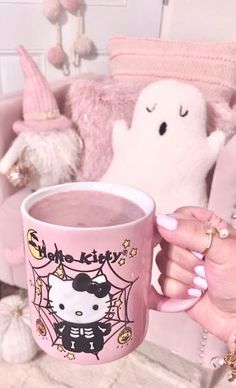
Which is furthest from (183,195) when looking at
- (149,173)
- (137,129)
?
(137,129)

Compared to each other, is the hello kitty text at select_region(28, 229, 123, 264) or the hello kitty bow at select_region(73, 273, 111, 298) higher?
the hello kitty text at select_region(28, 229, 123, 264)

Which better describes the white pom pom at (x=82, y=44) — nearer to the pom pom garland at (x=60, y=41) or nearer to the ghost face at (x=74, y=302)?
the pom pom garland at (x=60, y=41)

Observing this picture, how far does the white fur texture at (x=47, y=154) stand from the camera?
1244mm

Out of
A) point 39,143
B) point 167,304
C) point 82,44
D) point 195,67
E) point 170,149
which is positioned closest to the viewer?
point 167,304

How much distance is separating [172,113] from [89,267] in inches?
31.9

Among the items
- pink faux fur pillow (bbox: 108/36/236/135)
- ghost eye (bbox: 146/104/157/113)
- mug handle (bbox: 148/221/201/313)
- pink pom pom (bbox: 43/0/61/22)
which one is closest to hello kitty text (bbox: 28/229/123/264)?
mug handle (bbox: 148/221/201/313)

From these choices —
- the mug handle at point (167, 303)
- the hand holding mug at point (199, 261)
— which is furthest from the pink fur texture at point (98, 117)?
the mug handle at point (167, 303)

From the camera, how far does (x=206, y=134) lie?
46.9 inches

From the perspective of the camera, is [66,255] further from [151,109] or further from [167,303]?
[151,109]

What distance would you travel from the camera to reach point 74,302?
1.43ft

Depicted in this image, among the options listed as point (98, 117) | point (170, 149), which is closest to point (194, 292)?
point (170, 149)

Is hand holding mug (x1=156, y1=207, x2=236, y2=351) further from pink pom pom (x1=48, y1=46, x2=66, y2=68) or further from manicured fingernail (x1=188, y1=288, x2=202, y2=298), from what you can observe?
pink pom pom (x1=48, y1=46, x2=66, y2=68)

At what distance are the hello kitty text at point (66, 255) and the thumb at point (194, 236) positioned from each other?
73mm

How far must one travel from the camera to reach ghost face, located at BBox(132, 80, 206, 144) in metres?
1.14
